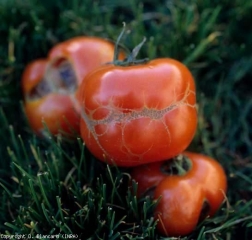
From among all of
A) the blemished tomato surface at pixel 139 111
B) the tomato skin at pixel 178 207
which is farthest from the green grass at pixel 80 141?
the blemished tomato surface at pixel 139 111

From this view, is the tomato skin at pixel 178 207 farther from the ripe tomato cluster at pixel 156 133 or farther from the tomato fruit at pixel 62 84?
the tomato fruit at pixel 62 84

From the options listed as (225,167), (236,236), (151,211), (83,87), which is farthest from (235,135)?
(83,87)

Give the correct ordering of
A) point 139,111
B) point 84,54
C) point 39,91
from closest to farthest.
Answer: point 139,111 → point 84,54 → point 39,91

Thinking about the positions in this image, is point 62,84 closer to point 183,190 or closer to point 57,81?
point 57,81

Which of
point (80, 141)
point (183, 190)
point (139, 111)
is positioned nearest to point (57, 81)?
point (80, 141)

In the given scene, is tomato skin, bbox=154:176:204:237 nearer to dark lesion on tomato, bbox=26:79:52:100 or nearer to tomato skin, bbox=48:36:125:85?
tomato skin, bbox=48:36:125:85

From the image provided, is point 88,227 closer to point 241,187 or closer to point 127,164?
point 127,164

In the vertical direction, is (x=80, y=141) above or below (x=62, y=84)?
below

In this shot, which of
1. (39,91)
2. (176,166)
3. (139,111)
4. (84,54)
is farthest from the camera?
(39,91)
